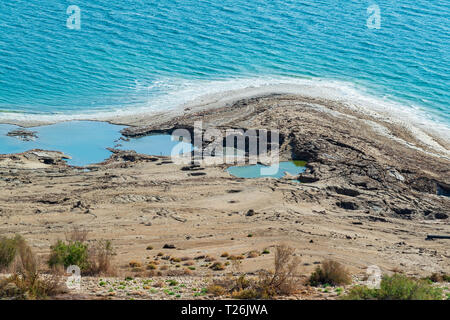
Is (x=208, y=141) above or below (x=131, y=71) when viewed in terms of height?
below

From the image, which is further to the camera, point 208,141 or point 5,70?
point 5,70

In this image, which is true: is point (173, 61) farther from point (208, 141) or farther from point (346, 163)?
point (346, 163)

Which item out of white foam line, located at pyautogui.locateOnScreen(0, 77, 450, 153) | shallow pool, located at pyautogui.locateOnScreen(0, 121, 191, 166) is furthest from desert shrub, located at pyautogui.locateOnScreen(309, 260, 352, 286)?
white foam line, located at pyautogui.locateOnScreen(0, 77, 450, 153)

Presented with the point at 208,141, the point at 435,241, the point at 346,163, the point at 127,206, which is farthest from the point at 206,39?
the point at 435,241

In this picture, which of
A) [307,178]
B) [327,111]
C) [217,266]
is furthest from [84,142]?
[217,266]

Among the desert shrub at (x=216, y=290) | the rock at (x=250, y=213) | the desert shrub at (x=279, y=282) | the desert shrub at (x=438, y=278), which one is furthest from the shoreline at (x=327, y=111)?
the desert shrub at (x=216, y=290)

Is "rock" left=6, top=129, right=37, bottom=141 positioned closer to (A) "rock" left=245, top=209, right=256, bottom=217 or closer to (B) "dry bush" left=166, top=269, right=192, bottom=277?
(A) "rock" left=245, top=209, right=256, bottom=217
